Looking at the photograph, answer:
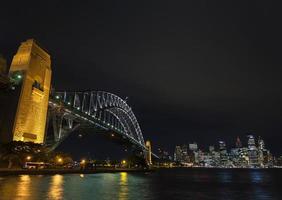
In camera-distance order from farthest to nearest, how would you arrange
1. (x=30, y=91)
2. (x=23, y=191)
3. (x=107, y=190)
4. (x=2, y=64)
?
(x=2, y=64)
(x=30, y=91)
(x=107, y=190)
(x=23, y=191)

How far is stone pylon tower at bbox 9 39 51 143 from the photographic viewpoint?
4097 centimetres

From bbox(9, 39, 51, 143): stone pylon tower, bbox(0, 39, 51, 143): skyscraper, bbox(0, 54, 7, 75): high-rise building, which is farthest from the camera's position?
bbox(0, 54, 7, 75): high-rise building

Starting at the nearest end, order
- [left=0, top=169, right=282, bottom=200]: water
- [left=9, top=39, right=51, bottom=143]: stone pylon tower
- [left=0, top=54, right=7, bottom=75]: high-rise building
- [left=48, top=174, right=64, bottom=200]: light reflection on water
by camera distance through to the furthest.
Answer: [left=48, top=174, right=64, bottom=200]: light reflection on water → [left=0, top=169, right=282, bottom=200]: water → [left=9, top=39, right=51, bottom=143]: stone pylon tower → [left=0, top=54, right=7, bottom=75]: high-rise building

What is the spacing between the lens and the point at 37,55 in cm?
4684

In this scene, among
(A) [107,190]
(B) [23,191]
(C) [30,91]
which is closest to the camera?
(B) [23,191]

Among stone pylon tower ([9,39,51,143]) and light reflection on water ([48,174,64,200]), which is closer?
light reflection on water ([48,174,64,200])

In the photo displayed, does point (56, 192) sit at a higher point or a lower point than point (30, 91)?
lower

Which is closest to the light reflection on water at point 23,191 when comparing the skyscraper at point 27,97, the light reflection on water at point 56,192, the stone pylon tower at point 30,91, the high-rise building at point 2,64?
the light reflection on water at point 56,192

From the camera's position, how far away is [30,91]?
142 ft

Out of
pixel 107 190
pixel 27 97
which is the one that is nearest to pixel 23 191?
pixel 107 190

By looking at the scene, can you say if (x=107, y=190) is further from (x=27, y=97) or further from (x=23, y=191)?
(x=27, y=97)

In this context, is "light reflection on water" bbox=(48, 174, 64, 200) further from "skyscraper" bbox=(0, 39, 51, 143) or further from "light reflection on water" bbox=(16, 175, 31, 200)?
"skyscraper" bbox=(0, 39, 51, 143)

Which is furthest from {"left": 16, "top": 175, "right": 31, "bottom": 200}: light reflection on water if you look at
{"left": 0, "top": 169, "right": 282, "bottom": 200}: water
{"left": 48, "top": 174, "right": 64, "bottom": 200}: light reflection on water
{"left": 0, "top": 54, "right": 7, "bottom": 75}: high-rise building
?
{"left": 0, "top": 54, "right": 7, "bottom": 75}: high-rise building

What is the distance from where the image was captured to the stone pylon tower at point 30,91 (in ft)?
134
